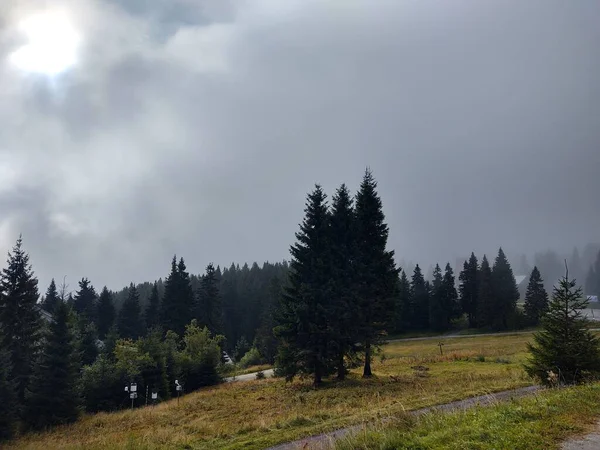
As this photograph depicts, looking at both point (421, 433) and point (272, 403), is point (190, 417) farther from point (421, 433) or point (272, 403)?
point (421, 433)

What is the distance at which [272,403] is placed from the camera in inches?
899

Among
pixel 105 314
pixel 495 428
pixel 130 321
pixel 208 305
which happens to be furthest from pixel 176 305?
pixel 495 428

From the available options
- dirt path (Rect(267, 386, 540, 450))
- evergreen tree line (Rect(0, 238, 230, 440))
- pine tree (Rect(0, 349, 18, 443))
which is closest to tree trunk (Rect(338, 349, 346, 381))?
dirt path (Rect(267, 386, 540, 450))

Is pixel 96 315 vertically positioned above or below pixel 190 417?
above

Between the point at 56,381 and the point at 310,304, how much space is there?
60.4 feet

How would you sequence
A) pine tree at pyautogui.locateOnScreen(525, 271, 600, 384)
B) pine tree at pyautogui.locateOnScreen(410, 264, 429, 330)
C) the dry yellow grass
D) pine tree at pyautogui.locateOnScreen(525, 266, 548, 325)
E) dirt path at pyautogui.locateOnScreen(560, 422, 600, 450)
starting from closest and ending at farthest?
1. dirt path at pyautogui.locateOnScreen(560, 422, 600, 450)
2. the dry yellow grass
3. pine tree at pyautogui.locateOnScreen(525, 271, 600, 384)
4. pine tree at pyautogui.locateOnScreen(525, 266, 548, 325)
5. pine tree at pyautogui.locateOnScreen(410, 264, 429, 330)

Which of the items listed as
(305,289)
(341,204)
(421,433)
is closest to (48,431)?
(305,289)

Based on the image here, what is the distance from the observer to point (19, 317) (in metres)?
35.6

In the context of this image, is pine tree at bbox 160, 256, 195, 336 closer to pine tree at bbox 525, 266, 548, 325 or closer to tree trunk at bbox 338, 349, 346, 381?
tree trunk at bbox 338, 349, 346, 381

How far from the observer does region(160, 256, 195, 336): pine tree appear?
69312 mm

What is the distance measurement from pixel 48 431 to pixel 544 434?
29.3 metres

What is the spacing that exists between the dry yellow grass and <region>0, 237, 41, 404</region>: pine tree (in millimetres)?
9467

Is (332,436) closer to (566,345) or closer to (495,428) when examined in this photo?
(495,428)

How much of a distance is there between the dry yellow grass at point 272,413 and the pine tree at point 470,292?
59113 mm
